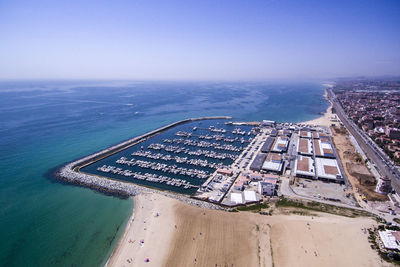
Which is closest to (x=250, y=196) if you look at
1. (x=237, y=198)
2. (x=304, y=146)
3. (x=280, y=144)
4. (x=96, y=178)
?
(x=237, y=198)

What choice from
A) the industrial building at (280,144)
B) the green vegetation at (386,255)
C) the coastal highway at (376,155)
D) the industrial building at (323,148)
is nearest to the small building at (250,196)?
the green vegetation at (386,255)

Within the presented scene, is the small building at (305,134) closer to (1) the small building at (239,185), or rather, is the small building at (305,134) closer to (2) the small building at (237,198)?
(1) the small building at (239,185)

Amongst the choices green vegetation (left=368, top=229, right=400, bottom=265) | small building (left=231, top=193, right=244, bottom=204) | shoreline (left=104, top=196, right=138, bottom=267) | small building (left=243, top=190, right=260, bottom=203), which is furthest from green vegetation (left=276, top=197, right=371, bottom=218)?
shoreline (left=104, top=196, right=138, bottom=267)

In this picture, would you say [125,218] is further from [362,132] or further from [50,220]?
[362,132]

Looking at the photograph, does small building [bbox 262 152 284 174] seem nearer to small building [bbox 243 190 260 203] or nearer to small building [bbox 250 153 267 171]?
small building [bbox 250 153 267 171]

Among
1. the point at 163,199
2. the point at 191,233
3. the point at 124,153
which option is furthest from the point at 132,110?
the point at 191,233

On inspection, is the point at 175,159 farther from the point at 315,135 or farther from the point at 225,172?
the point at 315,135
